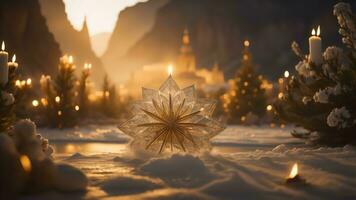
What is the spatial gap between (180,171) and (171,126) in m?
1.41

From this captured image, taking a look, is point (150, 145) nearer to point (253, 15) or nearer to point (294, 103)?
point (294, 103)

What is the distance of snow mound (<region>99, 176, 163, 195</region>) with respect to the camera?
2.90 meters

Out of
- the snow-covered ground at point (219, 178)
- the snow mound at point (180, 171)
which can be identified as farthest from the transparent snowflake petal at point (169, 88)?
the snow mound at point (180, 171)

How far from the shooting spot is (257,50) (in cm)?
7456

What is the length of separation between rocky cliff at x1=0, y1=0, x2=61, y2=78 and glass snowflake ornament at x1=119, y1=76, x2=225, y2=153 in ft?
77.4

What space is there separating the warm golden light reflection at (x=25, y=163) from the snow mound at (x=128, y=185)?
0.59 metres

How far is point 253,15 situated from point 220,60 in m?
12.2

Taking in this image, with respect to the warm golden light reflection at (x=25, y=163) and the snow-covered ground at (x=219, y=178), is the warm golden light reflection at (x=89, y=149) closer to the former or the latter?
the snow-covered ground at (x=219, y=178)

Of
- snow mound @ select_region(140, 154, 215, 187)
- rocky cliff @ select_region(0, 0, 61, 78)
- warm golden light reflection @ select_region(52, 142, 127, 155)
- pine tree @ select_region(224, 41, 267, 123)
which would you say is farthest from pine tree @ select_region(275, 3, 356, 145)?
rocky cliff @ select_region(0, 0, 61, 78)

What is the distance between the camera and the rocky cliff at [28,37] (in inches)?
1083

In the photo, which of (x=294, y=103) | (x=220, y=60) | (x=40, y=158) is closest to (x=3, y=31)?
(x=294, y=103)

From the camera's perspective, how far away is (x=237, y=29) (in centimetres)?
8181

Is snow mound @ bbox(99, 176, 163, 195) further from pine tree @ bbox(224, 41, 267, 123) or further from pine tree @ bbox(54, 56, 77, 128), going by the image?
pine tree @ bbox(224, 41, 267, 123)

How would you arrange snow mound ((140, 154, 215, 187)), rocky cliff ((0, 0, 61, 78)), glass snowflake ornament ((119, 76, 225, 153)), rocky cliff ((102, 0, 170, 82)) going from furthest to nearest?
rocky cliff ((102, 0, 170, 82)), rocky cliff ((0, 0, 61, 78)), glass snowflake ornament ((119, 76, 225, 153)), snow mound ((140, 154, 215, 187))
